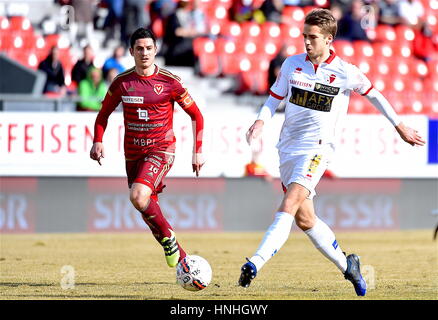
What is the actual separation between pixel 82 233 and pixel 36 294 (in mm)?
7439

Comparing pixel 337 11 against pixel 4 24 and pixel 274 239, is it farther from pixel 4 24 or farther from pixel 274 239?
pixel 274 239

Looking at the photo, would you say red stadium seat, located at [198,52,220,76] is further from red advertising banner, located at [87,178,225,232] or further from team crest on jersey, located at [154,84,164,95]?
team crest on jersey, located at [154,84,164,95]

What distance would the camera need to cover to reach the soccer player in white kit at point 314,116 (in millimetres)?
8383

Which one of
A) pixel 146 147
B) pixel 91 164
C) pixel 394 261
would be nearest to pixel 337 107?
pixel 146 147

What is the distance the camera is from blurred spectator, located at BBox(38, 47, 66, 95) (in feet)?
59.0

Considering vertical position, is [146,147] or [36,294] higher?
[146,147]

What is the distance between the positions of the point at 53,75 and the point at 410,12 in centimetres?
952

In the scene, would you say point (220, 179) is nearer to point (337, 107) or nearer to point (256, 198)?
point (256, 198)

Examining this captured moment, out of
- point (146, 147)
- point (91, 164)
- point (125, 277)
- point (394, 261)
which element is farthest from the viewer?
point (91, 164)

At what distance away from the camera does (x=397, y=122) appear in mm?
8461

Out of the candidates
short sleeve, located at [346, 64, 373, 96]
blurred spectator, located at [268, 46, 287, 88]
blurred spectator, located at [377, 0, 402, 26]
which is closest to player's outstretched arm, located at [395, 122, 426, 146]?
short sleeve, located at [346, 64, 373, 96]

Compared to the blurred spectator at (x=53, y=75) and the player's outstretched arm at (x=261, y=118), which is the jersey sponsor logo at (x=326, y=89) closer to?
the player's outstretched arm at (x=261, y=118)

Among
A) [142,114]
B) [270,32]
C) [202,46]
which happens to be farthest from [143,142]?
[270,32]

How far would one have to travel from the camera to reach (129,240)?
1534 centimetres
